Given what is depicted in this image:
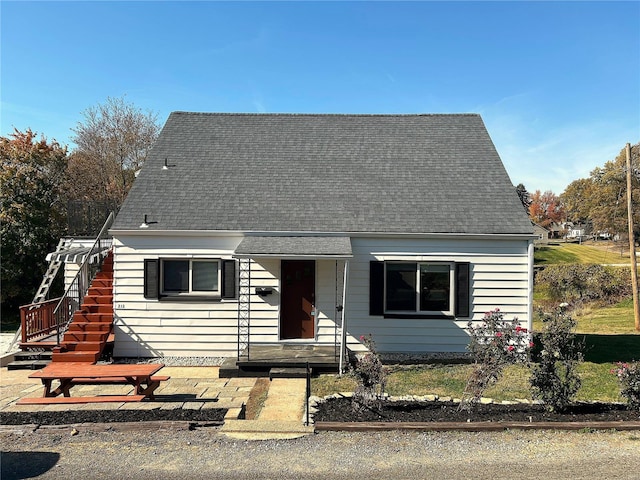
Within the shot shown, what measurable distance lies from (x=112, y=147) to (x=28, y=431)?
27827 mm

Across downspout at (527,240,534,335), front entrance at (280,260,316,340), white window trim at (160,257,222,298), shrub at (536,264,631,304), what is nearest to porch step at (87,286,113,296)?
white window trim at (160,257,222,298)

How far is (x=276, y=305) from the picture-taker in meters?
10.7

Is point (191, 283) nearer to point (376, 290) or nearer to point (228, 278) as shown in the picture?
point (228, 278)

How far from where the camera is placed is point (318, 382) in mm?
8820

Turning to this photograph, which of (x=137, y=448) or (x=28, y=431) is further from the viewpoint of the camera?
(x=28, y=431)

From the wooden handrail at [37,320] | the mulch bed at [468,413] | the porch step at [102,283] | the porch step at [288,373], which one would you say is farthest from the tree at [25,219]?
the mulch bed at [468,413]

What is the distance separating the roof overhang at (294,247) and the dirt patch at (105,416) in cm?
366

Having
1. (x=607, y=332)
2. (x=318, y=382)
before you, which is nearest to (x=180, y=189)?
(x=318, y=382)

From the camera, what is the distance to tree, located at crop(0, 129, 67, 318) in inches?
707

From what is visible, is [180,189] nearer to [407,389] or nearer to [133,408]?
[133,408]

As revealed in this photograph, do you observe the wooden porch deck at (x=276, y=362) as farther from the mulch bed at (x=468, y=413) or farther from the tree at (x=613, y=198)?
the tree at (x=613, y=198)

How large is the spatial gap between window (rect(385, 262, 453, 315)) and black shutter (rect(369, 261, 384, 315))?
7.9 inches

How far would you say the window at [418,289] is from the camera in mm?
10531

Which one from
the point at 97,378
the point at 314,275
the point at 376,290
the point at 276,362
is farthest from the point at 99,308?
the point at 376,290
